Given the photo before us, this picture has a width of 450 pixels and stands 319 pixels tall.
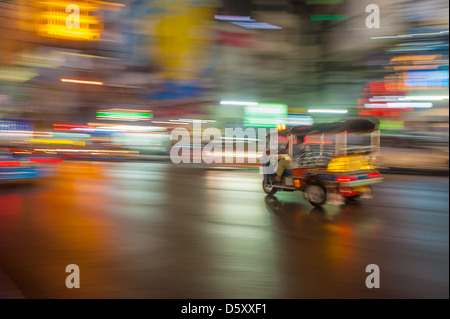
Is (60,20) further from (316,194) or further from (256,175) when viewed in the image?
(256,175)

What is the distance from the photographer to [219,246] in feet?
16.6

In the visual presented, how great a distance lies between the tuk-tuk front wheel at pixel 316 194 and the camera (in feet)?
25.8

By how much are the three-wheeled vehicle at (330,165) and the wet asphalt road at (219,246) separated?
0.38 metres

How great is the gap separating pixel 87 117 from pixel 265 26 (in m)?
31.5

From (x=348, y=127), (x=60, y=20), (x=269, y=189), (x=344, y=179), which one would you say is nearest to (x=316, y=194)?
(x=344, y=179)

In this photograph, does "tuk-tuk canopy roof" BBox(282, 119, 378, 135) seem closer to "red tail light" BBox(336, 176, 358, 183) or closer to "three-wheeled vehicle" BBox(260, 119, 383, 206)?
"three-wheeled vehicle" BBox(260, 119, 383, 206)

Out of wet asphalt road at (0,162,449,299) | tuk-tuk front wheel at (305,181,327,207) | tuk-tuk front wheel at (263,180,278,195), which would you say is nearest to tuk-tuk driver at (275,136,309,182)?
tuk-tuk front wheel at (263,180,278,195)

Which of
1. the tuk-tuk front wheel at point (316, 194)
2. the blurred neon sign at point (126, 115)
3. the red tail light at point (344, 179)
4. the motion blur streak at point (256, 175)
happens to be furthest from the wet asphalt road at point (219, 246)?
the blurred neon sign at point (126, 115)

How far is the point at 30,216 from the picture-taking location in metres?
6.57

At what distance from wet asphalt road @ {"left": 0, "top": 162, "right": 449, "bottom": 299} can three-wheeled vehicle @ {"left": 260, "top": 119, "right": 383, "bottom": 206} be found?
0.38 metres

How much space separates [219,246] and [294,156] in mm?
4392
